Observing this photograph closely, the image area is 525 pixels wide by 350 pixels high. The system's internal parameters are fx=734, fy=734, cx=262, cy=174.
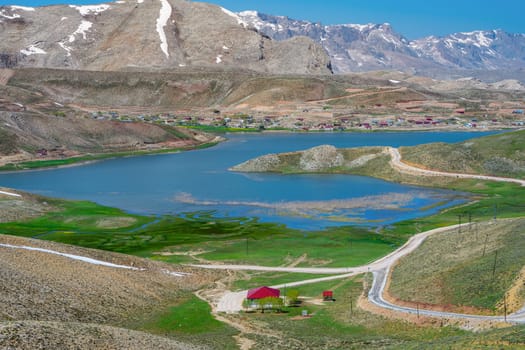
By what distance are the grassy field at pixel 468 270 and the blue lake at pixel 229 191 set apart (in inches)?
909

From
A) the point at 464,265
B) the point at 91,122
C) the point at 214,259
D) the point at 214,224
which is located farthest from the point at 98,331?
the point at 91,122

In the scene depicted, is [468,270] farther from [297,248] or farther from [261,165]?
[261,165]

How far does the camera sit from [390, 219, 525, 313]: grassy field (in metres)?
40.5

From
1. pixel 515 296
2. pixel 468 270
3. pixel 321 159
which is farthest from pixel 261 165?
pixel 515 296

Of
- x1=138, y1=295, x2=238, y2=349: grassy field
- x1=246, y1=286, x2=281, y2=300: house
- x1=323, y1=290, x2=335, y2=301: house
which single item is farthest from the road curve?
x1=138, y1=295, x2=238, y2=349: grassy field

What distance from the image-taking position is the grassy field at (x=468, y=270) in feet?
133

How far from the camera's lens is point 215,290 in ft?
169

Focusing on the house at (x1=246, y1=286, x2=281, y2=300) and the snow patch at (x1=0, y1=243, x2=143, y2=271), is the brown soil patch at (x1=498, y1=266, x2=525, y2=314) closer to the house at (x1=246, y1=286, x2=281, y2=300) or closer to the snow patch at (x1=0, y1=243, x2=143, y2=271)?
the house at (x1=246, y1=286, x2=281, y2=300)

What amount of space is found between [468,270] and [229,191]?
59262 mm

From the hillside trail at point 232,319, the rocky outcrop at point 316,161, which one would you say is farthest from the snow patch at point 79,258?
the rocky outcrop at point 316,161

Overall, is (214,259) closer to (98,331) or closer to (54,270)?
(54,270)

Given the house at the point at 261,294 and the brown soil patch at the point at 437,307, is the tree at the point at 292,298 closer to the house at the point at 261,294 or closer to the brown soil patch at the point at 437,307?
the house at the point at 261,294

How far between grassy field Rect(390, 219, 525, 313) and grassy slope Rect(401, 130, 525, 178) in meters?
50.7

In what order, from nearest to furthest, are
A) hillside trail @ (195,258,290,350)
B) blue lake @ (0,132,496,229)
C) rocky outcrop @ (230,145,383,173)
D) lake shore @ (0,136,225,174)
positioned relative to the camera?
hillside trail @ (195,258,290,350) → blue lake @ (0,132,496,229) → rocky outcrop @ (230,145,383,173) → lake shore @ (0,136,225,174)
